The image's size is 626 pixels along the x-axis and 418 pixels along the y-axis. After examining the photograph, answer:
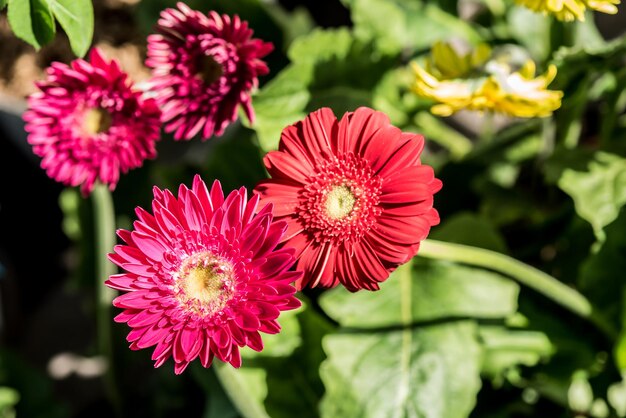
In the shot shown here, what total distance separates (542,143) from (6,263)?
0.91m

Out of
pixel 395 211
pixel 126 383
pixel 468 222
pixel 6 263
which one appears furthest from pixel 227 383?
pixel 6 263

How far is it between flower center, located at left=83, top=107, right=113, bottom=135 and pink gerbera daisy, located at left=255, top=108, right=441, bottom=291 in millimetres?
201

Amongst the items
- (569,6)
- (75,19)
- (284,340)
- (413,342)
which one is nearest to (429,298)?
(413,342)

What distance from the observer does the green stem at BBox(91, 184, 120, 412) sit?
34.4 inches

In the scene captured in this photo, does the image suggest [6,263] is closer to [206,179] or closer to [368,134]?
[206,179]

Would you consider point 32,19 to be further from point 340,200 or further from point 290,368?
point 290,368

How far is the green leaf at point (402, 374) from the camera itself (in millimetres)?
798

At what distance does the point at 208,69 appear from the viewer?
668 mm

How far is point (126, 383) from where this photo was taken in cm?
118

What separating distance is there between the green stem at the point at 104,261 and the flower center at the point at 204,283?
12.3 inches

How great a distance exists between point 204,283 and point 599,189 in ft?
1.75

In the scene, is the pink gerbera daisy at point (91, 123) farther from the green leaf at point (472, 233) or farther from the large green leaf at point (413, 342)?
the green leaf at point (472, 233)

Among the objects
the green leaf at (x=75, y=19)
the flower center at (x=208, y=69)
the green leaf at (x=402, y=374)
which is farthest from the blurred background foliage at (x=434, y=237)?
the green leaf at (x=75, y=19)

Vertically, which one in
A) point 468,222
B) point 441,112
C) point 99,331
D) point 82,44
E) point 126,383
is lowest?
point 126,383
